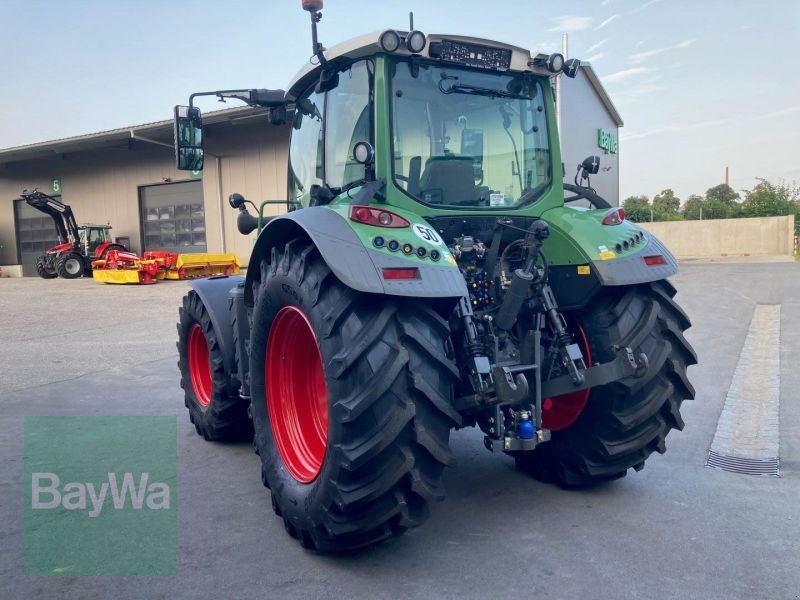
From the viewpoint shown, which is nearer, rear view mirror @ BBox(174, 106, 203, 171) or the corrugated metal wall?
rear view mirror @ BBox(174, 106, 203, 171)

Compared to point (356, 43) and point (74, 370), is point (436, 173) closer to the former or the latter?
point (356, 43)

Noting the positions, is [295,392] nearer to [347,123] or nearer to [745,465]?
[347,123]

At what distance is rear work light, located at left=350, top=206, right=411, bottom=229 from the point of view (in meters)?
3.24

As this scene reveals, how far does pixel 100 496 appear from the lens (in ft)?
13.5

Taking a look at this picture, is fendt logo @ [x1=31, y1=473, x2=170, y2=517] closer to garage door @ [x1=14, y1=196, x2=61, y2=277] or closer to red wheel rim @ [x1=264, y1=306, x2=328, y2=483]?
red wheel rim @ [x1=264, y1=306, x2=328, y2=483]

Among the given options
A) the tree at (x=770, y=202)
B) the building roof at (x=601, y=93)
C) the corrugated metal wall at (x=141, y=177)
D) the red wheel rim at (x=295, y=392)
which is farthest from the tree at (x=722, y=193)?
the red wheel rim at (x=295, y=392)

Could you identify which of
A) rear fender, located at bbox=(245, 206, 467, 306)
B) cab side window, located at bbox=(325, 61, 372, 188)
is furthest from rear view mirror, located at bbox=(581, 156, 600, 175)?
rear fender, located at bbox=(245, 206, 467, 306)

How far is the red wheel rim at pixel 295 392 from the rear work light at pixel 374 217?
787 millimetres

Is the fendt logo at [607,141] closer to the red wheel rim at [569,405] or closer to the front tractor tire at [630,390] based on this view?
the red wheel rim at [569,405]

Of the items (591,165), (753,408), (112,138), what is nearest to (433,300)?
(591,165)

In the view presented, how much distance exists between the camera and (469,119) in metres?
4.00

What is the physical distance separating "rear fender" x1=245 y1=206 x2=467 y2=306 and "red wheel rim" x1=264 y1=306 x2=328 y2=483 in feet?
2.33

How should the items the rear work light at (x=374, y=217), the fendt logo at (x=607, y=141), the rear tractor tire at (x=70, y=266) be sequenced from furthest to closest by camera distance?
the fendt logo at (x=607, y=141)
the rear tractor tire at (x=70, y=266)
the rear work light at (x=374, y=217)

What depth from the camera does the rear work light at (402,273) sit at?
303 centimetres
